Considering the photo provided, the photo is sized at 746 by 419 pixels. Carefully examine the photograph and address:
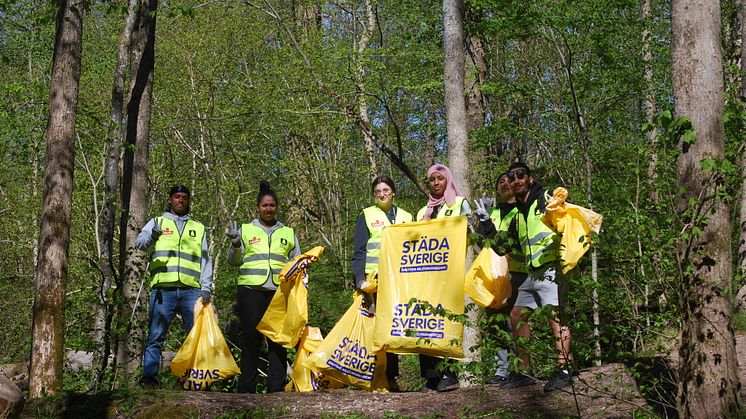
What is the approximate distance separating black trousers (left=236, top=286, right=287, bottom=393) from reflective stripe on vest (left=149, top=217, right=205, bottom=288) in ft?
1.53

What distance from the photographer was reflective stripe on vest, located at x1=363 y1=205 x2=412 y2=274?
632 cm

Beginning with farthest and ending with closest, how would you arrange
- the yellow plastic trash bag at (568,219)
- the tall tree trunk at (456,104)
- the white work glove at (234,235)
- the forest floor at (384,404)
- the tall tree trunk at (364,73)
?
the tall tree trunk at (364,73)
the tall tree trunk at (456,104)
the white work glove at (234,235)
the forest floor at (384,404)
the yellow plastic trash bag at (568,219)

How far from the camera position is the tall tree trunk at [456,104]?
22.2ft

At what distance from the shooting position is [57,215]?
5.94 meters

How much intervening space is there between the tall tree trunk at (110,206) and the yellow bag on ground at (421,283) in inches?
96.8

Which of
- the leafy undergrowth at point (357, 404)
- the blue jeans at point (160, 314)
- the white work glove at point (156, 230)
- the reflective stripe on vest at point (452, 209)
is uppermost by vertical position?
the reflective stripe on vest at point (452, 209)

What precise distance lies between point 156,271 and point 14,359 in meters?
6.77

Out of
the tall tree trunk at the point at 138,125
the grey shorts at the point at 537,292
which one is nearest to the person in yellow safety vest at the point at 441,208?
the grey shorts at the point at 537,292

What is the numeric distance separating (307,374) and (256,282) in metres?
0.92

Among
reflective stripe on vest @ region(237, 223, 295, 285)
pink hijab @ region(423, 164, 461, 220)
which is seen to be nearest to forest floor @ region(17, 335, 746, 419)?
reflective stripe on vest @ region(237, 223, 295, 285)

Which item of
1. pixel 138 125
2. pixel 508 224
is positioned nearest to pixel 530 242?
pixel 508 224

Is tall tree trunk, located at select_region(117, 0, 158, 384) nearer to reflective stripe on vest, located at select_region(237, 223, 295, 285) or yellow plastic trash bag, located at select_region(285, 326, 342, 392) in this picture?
reflective stripe on vest, located at select_region(237, 223, 295, 285)

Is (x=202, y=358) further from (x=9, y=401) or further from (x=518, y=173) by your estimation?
(x=518, y=173)

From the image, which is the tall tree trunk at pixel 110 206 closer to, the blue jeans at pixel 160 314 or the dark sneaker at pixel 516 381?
the blue jeans at pixel 160 314
